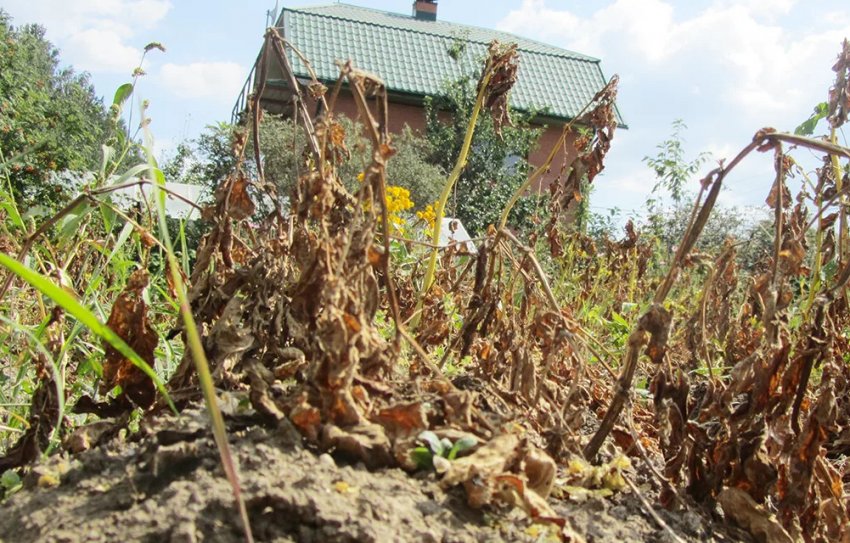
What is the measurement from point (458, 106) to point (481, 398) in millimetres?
19750

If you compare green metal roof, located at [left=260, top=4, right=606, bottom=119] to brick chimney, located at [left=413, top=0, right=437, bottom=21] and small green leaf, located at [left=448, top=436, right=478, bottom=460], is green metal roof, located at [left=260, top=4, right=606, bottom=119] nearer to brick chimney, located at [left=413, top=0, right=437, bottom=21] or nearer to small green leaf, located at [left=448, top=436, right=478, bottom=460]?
brick chimney, located at [left=413, top=0, right=437, bottom=21]

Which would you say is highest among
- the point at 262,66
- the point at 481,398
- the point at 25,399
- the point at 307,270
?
the point at 262,66

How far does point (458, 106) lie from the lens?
2092 cm

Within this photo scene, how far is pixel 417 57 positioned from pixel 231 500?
79.5 ft

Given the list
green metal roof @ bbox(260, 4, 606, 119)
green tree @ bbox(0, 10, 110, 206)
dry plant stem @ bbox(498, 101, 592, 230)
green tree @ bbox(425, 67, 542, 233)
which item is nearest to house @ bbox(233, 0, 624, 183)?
green metal roof @ bbox(260, 4, 606, 119)

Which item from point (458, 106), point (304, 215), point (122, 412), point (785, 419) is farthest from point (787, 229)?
point (458, 106)

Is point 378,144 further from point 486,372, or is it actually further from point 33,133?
point 33,133

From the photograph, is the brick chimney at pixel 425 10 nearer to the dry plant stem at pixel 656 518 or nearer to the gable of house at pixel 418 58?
the gable of house at pixel 418 58

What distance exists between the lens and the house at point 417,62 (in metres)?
22.6

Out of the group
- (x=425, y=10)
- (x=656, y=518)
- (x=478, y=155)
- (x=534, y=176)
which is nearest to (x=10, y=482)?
(x=656, y=518)

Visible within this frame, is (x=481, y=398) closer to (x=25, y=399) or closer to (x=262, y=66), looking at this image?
(x=262, y=66)

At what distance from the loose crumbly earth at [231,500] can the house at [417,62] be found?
67.1 feet

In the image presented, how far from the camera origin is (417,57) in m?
24.4

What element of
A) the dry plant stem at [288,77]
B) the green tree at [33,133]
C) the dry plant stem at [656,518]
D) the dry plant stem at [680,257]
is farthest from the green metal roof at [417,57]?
the dry plant stem at [656,518]
